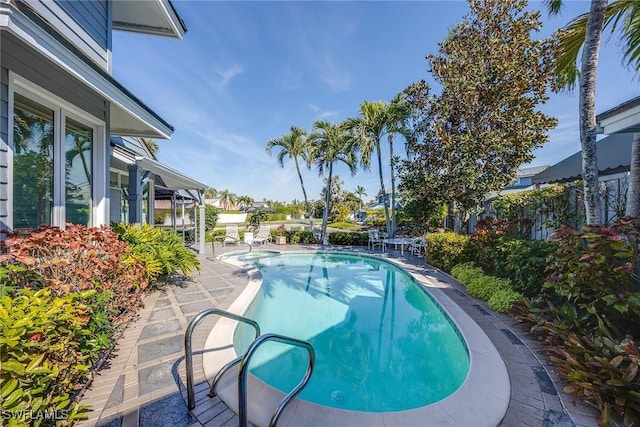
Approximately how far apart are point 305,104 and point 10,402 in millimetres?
17719

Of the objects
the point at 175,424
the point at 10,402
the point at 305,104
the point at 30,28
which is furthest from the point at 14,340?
the point at 305,104

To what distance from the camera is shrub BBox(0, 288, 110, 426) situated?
1720 millimetres

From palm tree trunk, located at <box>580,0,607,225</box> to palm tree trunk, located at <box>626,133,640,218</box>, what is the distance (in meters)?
0.54

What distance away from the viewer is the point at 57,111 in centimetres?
391

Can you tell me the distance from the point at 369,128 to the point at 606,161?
8.89 m

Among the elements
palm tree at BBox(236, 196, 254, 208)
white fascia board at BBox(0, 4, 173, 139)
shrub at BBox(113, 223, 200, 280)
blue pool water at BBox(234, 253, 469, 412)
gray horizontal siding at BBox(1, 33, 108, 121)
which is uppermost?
palm tree at BBox(236, 196, 254, 208)

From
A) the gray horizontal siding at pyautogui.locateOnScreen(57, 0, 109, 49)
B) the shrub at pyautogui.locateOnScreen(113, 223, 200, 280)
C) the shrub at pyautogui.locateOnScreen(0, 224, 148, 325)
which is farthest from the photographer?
the shrub at pyautogui.locateOnScreen(113, 223, 200, 280)

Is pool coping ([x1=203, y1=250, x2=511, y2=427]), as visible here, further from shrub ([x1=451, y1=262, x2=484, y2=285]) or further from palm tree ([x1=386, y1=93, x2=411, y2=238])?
palm tree ([x1=386, y1=93, x2=411, y2=238])

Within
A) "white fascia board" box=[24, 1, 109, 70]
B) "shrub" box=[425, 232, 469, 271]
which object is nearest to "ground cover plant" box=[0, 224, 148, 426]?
"white fascia board" box=[24, 1, 109, 70]

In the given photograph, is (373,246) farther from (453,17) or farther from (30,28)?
(30,28)

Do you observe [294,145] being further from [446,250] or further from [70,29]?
[70,29]

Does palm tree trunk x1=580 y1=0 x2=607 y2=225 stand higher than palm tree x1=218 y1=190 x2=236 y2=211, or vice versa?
palm tree x1=218 y1=190 x2=236 y2=211

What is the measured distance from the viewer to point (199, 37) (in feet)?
32.0

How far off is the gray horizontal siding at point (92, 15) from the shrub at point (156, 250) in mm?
3898
